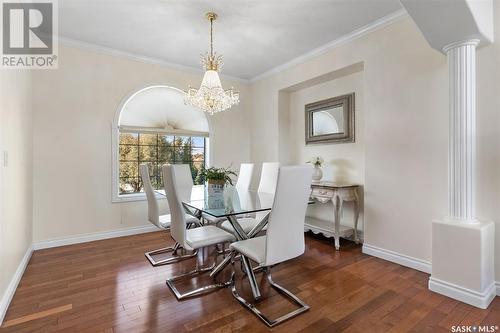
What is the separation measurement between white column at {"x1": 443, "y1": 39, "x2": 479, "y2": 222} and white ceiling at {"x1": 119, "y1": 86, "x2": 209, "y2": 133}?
359 cm

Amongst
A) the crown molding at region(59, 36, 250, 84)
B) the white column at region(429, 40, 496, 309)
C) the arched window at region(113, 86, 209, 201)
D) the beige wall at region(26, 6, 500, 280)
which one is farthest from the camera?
the arched window at region(113, 86, 209, 201)

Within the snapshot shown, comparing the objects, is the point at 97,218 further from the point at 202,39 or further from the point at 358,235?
the point at 358,235

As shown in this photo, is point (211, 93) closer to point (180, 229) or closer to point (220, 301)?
point (180, 229)

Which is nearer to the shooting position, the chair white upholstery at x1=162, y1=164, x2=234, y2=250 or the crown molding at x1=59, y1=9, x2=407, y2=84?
the chair white upholstery at x1=162, y1=164, x2=234, y2=250

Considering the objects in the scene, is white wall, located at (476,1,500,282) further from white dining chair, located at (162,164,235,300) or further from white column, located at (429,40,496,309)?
white dining chair, located at (162,164,235,300)

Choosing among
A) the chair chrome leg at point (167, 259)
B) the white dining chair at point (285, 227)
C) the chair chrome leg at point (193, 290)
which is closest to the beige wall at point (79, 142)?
the chair chrome leg at point (167, 259)

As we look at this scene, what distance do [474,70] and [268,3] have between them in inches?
77.8

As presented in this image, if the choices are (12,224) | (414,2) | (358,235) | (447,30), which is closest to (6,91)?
(12,224)

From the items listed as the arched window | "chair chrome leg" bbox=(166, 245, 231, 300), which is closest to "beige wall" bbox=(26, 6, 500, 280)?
the arched window

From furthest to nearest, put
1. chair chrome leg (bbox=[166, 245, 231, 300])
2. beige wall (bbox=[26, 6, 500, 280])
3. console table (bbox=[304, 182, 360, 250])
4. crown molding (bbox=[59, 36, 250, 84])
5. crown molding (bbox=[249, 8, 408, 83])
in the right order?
1. crown molding (bbox=[59, 36, 250, 84])
2. console table (bbox=[304, 182, 360, 250])
3. crown molding (bbox=[249, 8, 408, 83])
4. beige wall (bbox=[26, 6, 500, 280])
5. chair chrome leg (bbox=[166, 245, 231, 300])

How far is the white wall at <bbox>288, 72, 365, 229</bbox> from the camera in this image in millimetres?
3547

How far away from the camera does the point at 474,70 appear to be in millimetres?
2123

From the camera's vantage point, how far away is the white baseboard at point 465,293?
1.97 meters

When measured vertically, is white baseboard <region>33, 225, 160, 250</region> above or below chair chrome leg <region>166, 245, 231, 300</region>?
above
